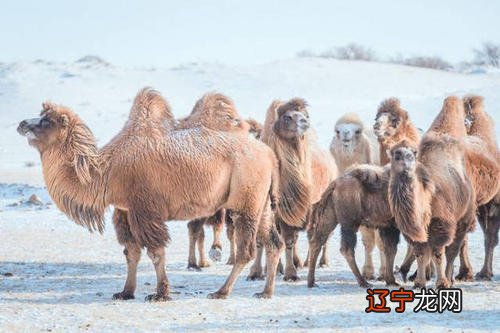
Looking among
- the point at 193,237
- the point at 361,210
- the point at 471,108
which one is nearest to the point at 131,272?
the point at 361,210

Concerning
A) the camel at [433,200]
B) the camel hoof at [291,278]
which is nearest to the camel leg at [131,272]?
the camel hoof at [291,278]

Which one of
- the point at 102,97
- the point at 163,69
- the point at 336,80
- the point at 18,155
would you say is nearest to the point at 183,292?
the point at 18,155

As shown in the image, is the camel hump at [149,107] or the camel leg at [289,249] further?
the camel leg at [289,249]

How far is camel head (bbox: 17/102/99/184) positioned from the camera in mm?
9086

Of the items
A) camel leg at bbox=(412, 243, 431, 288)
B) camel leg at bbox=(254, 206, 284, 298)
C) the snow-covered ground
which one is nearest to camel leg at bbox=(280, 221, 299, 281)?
the snow-covered ground

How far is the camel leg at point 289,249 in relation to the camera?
10555mm

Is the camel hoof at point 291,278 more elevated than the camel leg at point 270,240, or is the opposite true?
the camel leg at point 270,240

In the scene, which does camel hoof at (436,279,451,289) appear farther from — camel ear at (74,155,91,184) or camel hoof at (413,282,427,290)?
camel ear at (74,155,91,184)

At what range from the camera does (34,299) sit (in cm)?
891

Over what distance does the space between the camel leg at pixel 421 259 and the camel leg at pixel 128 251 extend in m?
2.63

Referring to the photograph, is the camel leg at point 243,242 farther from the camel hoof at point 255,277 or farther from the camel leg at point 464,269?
the camel leg at point 464,269

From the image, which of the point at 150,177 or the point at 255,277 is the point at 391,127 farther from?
the point at 150,177

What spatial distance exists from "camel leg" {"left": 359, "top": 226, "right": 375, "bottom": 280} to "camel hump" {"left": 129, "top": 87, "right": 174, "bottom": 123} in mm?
2860

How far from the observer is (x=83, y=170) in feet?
29.5
